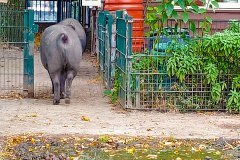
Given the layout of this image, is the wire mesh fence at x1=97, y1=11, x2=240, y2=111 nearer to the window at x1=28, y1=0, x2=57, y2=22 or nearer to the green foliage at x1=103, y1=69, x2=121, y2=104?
the green foliage at x1=103, y1=69, x2=121, y2=104

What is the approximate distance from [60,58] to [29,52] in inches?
43.4

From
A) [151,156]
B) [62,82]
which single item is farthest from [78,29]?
[151,156]

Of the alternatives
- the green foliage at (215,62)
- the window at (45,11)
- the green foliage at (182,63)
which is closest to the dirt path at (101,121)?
the green foliage at (215,62)

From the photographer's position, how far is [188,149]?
10.4 metres

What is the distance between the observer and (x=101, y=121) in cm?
1212

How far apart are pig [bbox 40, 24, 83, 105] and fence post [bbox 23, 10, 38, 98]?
0.53 m

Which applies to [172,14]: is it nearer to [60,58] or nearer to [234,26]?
[234,26]

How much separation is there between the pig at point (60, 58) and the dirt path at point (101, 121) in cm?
37

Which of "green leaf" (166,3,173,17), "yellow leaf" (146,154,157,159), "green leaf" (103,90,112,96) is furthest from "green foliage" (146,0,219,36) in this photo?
"yellow leaf" (146,154,157,159)

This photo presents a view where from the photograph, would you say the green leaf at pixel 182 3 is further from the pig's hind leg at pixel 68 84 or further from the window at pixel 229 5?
the window at pixel 229 5

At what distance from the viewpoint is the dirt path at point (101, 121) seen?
11.3m

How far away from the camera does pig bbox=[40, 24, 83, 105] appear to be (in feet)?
45.4

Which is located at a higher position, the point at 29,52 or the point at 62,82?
the point at 29,52

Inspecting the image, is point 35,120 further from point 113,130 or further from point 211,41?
point 211,41
